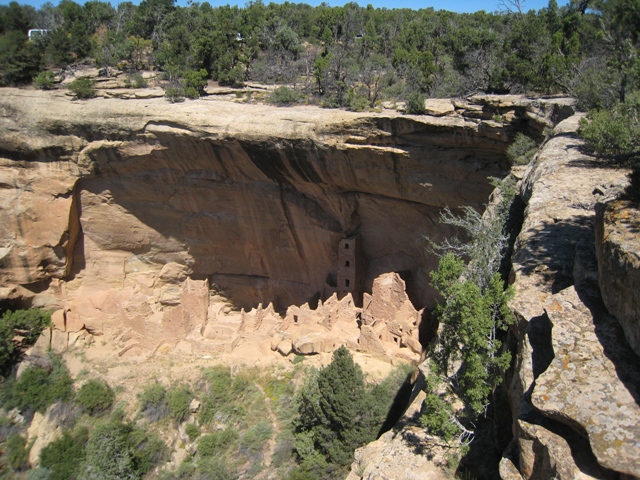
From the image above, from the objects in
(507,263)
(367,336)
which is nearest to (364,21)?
(367,336)

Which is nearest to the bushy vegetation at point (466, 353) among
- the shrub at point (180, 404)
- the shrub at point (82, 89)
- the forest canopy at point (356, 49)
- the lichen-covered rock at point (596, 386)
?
the lichen-covered rock at point (596, 386)

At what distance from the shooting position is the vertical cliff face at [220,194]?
38.5 ft

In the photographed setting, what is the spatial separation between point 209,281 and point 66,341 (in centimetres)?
440

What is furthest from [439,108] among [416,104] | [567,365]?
[567,365]

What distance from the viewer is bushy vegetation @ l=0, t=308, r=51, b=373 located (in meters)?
14.7

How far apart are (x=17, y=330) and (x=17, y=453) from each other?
3.64 m

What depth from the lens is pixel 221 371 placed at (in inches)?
500

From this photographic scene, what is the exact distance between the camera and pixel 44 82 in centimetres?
1619

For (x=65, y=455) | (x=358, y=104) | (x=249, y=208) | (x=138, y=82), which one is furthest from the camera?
(x=138, y=82)

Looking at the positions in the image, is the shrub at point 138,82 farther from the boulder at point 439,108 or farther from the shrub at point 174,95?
the boulder at point 439,108

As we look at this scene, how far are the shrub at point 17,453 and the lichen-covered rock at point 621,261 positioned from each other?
45.5ft

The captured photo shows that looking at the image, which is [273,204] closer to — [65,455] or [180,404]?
[180,404]

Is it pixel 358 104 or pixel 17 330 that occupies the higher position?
pixel 358 104

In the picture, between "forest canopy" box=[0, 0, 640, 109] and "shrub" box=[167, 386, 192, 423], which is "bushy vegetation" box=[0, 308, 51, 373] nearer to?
"shrub" box=[167, 386, 192, 423]
